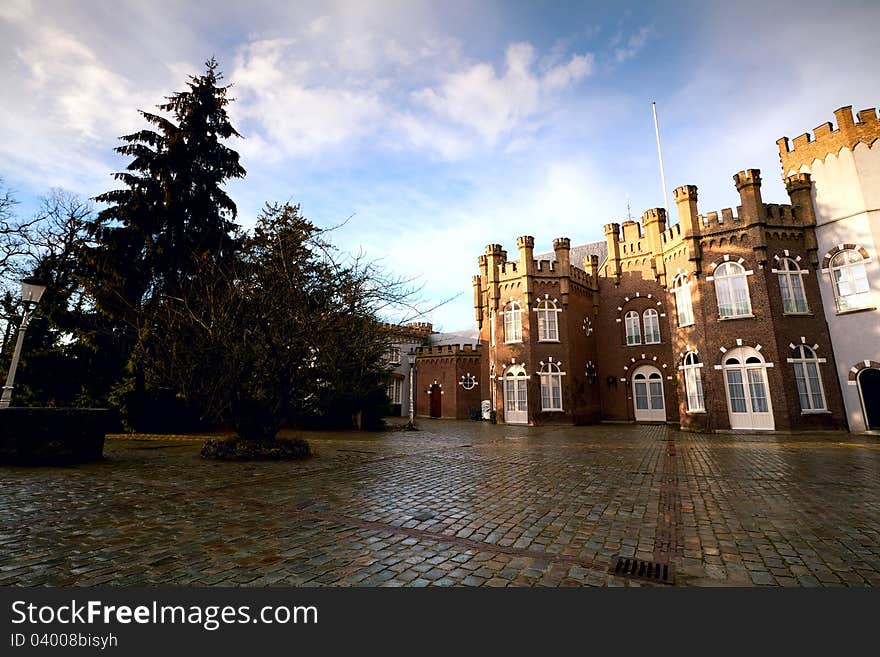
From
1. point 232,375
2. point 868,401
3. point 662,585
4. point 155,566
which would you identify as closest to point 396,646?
point 662,585

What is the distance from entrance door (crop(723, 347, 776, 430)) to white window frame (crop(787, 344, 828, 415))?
121cm

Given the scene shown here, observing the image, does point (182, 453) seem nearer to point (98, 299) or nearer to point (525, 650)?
point (98, 299)

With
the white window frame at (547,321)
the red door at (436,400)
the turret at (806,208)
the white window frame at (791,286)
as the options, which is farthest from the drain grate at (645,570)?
the red door at (436,400)

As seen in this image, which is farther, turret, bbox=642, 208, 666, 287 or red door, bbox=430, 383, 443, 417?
red door, bbox=430, 383, 443, 417

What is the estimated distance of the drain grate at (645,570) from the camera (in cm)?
345

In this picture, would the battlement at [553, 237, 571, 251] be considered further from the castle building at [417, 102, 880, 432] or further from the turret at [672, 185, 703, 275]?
the turret at [672, 185, 703, 275]

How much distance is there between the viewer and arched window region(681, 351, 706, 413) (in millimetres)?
19656

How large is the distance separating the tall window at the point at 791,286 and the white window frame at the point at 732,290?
139 centimetres

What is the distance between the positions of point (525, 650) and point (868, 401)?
22.8 metres

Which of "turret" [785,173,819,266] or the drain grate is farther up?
"turret" [785,173,819,266]

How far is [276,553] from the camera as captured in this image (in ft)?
12.9

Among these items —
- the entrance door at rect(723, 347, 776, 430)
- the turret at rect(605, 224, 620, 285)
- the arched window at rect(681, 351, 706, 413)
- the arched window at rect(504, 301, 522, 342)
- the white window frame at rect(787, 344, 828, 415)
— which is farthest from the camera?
the turret at rect(605, 224, 620, 285)

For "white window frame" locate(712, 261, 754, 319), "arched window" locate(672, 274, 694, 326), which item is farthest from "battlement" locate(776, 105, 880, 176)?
"arched window" locate(672, 274, 694, 326)

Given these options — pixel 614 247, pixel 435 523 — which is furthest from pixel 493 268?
pixel 435 523
